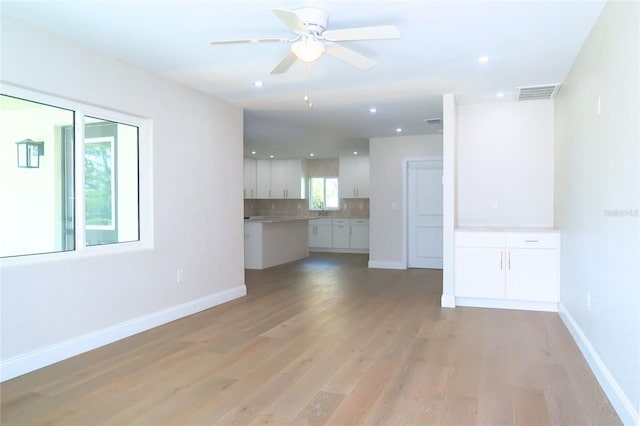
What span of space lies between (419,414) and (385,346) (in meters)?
1.18

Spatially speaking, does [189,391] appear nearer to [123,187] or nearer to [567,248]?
[123,187]

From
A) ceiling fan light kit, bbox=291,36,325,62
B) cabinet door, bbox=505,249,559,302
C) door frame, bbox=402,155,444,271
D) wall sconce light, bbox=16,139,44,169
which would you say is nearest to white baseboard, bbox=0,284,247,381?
wall sconce light, bbox=16,139,44,169

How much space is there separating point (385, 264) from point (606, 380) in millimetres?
5460

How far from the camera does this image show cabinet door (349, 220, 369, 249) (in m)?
10.5

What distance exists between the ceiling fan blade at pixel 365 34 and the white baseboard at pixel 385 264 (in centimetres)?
581

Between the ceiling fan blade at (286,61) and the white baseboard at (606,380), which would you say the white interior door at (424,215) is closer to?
the white baseboard at (606,380)

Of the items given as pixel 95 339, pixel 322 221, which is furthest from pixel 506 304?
pixel 322 221

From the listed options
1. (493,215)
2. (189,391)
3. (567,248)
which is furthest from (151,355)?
(493,215)

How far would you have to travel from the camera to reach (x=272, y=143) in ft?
28.2

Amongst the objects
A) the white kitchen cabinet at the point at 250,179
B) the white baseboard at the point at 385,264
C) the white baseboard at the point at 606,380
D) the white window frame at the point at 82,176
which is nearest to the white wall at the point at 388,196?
the white baseboard at the point at 385,264

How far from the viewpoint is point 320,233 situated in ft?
36.1

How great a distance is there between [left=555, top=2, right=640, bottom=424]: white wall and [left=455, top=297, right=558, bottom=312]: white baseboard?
0.78 meters

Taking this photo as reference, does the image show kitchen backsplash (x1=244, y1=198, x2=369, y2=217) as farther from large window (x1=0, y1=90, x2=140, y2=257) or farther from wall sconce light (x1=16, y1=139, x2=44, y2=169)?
wall sconce light (x1=16, y1=139, x2=44, y2=169)

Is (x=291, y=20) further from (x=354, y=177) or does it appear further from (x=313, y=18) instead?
(x=354, y=177)
